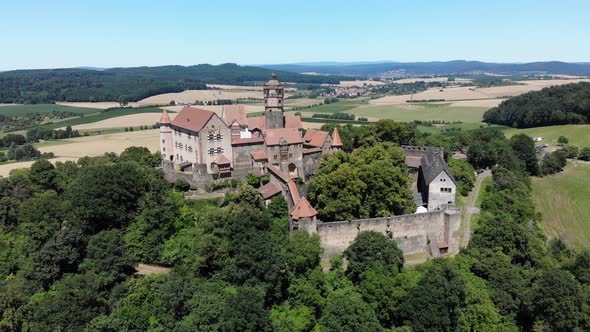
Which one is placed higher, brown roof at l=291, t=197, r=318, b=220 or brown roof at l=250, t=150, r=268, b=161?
brown roof at l=250, t=150, r=268, b=161

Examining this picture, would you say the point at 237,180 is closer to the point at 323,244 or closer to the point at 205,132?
the point at 205,132

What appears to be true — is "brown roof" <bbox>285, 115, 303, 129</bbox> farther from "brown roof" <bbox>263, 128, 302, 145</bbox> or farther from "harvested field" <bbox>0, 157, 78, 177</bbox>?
"harvested field" <bbox>0, 157, 78, 177</bbox>

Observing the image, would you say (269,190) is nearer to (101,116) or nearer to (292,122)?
(292,122)

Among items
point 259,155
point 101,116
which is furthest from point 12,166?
point 101,116

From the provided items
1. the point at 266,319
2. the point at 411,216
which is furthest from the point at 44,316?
the point at 411,216

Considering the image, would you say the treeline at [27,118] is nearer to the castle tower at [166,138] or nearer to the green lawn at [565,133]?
the castle tower at [166,138]

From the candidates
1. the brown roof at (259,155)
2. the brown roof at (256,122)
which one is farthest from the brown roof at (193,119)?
the brown roof at (259,155)

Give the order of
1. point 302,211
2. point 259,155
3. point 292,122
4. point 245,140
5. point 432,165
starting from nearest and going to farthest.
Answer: point 302,211 → point 432,165 → point 259,155 → point 245,140 → point 292,122

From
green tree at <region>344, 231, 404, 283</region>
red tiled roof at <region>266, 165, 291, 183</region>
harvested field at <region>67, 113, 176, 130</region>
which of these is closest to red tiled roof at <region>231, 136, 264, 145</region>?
red tiled roof at <region>266, 165, 291, 183</region>
